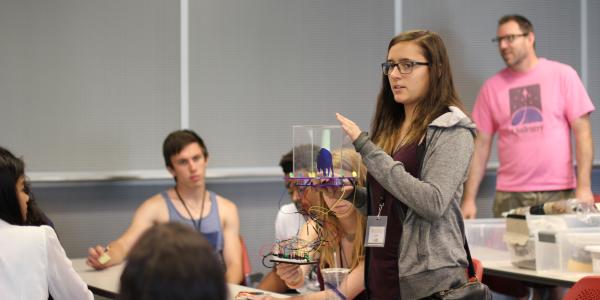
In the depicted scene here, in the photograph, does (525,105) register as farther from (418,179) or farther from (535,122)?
(418,179)

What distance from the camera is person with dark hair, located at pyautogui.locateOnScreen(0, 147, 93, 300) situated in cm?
261

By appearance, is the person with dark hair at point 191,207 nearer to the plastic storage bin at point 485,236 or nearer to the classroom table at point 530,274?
the plastic storage bin at point 485,236

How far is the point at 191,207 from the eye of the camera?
15.4ft

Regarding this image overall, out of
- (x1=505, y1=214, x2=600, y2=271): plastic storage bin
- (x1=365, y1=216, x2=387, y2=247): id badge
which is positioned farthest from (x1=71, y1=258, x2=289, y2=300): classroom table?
(x1=505, y1=214, x2=600, y2=271): plastic storage bin

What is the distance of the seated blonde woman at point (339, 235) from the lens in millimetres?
2506

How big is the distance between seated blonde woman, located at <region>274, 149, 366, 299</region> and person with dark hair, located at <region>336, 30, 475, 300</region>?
12 cm

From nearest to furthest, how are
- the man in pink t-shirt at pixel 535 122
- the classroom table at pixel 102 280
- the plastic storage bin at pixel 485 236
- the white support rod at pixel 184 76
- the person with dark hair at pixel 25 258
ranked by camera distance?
the person with dark hair at pixel 25 258
the classroom table at pixel 102 280
the plastic storage bin at pixel 485 236
the man in pink t-shirt at pixel 535 122
the white support rod at pixel 184 76

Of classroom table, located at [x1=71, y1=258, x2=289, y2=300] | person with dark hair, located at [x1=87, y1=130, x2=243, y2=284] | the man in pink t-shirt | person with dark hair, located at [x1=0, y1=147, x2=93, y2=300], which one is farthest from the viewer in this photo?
the man in pink t-shirt

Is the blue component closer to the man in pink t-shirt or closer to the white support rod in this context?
the man in pink t-shirt

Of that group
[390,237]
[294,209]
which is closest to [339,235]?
[390,237]

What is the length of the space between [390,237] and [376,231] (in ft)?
0.22

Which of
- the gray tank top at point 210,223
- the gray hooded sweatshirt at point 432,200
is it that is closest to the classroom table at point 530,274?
the gray hooded sweatshirt at point 432,200

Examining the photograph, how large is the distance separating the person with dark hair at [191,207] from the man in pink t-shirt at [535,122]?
1660 mm

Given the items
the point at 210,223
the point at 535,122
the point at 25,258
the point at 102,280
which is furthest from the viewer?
the point at 535,122
